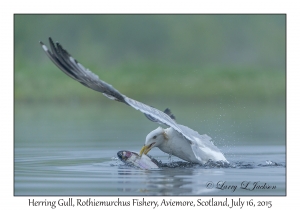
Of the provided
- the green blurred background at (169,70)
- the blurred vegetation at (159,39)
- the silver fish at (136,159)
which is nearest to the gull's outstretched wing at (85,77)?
the silver fish at (136,159)

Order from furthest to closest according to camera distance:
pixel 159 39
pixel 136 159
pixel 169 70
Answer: pixel 159 39, pixel 169 70, pixel 136 159

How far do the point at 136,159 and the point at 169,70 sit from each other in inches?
938

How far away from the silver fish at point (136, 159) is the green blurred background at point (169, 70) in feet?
13.9

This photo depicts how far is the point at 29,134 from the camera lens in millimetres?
15625

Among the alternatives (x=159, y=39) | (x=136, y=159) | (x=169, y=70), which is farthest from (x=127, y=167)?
(x=159, y=39)

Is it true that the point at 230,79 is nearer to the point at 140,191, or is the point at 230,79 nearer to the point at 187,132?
the point at 187,132

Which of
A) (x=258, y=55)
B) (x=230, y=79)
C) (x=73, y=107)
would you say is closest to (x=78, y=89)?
(x=73, y=107)

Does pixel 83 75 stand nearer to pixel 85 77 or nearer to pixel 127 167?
pixel 85 77

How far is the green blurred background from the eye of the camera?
21.3 meters

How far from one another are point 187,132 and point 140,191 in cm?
246

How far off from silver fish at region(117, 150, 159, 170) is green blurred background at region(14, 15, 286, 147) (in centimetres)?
424

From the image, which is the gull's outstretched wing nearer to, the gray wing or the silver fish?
the gray wing

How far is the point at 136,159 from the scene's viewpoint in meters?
10.1

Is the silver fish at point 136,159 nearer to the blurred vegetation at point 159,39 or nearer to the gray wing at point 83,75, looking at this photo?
the gray wing at point 83,75
